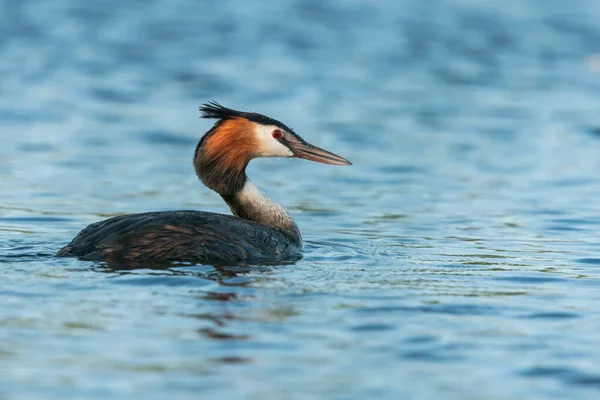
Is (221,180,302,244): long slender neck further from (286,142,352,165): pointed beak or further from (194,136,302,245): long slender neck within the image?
(286,142,352,165): pointed beak

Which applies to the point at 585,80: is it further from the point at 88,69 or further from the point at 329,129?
the point at 88,69

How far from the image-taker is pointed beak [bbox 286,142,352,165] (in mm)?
11734

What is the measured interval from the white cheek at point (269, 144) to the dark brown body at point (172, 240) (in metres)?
1.00

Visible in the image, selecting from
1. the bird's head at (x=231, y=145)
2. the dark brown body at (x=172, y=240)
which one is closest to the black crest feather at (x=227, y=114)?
the bird's head at (x=231, y=145)

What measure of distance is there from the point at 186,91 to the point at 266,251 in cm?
1118

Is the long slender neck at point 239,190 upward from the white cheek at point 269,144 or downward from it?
downward

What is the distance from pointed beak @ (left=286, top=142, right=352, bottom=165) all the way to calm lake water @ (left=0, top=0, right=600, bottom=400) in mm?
724

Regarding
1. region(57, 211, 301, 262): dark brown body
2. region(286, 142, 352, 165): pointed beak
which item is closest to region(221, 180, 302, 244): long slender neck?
region(286, 142, 352, 165): pointed beak

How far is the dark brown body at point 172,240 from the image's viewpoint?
32.5 ft

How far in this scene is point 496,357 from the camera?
7.68 meters

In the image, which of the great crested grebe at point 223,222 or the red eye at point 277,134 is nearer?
the great crested grebe at point 223,222

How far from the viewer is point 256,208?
1148 centimetres

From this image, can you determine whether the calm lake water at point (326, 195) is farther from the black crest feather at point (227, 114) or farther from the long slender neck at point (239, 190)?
the black crest feather at point (227, 114)

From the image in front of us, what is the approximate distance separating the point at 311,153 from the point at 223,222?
1577mm
